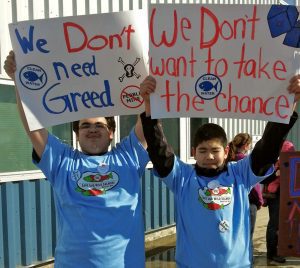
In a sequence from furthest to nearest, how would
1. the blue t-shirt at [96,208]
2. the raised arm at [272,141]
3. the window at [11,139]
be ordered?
the window at [11,139]
the raised arm at [272,141]
the blue t-shirt at [96,208]

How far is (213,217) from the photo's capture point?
241cm

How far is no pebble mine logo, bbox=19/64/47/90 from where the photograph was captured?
2.51 m

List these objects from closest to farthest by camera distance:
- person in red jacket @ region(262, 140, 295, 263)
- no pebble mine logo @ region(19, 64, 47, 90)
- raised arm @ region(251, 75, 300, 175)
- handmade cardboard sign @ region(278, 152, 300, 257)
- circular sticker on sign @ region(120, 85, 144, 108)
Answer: raised arm @ region(251, 75, 300, 175) → no pebble mine logo @ region(19, 64, 47, 90) → circular sticker on sign @ region(120, 85, 144, 108) → handmade cardboard sign @ region(278, 152, 300, 257) → person in red jacket @ region(262, 140, 295, 263)

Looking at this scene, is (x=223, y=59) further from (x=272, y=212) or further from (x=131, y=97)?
(x=272, y=212)

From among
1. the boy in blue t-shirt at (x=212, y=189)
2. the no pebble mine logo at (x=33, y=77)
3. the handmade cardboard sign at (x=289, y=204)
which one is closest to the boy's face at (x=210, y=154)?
the boy in blue t-shirt at (x=212, y=189)

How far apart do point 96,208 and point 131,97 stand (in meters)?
0.72

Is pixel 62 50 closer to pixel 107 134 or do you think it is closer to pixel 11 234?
pixel 107 134

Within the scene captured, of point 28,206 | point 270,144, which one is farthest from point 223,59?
point 28,206

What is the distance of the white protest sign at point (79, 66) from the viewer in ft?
8.25

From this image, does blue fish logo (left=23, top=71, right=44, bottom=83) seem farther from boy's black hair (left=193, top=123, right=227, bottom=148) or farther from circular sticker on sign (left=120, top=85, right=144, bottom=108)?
boy's black hair (left=193, top=123, right=227, bottom=148)

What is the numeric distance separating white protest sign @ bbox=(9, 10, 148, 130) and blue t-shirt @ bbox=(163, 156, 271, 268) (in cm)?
58

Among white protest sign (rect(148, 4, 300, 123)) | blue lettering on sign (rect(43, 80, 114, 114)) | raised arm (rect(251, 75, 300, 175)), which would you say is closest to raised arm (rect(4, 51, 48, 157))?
blue lettering on sign (rect(43, 80, 114, 114))

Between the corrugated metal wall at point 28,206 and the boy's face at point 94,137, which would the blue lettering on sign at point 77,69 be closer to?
the boy's face at point 94,137

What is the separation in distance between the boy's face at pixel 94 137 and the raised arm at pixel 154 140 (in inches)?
9.5
